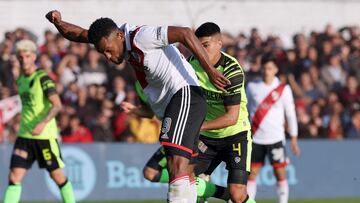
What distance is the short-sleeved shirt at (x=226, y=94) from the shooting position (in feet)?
38.6

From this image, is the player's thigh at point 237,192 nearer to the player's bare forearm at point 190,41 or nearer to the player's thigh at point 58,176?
the player's bare forearm at point 190,41

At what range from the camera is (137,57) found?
1032cm

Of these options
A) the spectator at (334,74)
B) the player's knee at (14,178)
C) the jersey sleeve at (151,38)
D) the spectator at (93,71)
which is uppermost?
the spectator at (334,74)

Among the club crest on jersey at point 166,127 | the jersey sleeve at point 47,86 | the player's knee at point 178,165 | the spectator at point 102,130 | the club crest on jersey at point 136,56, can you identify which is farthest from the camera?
the spectator at point 102,130

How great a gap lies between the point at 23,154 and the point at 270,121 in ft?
12.9

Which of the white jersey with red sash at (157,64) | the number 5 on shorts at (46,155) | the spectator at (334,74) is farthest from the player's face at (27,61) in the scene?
the spectator at (334,74)

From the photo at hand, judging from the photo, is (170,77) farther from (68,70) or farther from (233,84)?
(68,70)

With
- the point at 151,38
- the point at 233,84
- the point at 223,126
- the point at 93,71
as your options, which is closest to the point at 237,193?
the point at 223,126

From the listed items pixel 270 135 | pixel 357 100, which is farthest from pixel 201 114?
pixel 357 100

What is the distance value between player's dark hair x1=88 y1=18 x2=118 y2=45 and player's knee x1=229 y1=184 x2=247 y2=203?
106 inches

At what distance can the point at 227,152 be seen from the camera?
1220 centimetres

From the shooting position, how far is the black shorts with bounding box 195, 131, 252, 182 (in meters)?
12.1

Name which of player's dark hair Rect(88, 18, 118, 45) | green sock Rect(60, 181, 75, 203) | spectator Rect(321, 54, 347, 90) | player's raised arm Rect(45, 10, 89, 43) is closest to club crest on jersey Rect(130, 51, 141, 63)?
player's dark hair Rect(88, 18, 118, 45)

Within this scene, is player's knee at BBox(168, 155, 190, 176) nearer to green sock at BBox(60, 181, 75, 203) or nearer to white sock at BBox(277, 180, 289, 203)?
green sock at BBox(60, 181, 75, 203)
